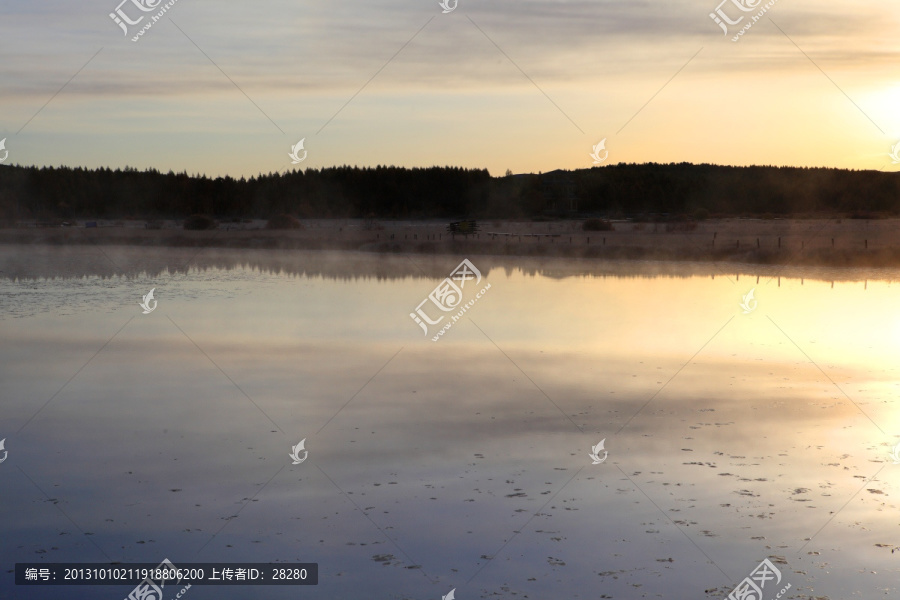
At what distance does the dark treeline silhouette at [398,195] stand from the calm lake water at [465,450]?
3380 inches

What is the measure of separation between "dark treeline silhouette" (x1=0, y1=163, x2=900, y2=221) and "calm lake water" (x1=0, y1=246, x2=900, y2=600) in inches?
3380

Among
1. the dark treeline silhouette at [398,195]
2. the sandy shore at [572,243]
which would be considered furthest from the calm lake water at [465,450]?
the dark treeline silhouette at [398,195]

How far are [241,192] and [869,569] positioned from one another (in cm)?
11379

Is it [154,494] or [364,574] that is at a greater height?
[154,494]

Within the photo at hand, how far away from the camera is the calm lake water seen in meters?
6.07

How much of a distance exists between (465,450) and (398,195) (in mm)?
104575

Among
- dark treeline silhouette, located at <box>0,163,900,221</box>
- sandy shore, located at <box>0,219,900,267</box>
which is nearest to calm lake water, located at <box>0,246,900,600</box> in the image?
sandy shore, located at <box>0,219,900,267</box>

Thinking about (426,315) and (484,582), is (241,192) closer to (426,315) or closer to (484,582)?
(426,315)

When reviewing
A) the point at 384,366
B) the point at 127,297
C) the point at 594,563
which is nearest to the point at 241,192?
the point at 127,297

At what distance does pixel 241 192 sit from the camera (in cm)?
11488

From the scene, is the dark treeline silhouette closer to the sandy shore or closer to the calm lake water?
the sandy shore

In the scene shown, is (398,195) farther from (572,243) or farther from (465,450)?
(465,450)

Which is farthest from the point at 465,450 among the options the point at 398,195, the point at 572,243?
the point at 398,195

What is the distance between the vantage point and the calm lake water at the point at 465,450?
607cm
